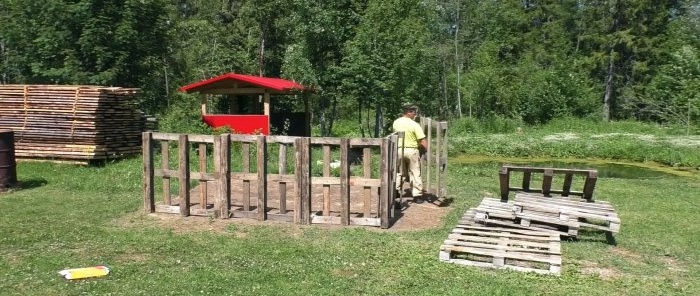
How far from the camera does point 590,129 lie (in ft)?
116

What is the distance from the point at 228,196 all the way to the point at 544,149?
21.0 metres

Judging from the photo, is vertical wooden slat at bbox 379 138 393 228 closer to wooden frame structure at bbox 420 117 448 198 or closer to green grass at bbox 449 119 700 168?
wooden frame structure at bbox 420 117 448 198

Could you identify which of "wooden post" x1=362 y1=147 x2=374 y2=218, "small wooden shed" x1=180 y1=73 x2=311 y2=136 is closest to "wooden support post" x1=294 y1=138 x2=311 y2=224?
"wooden post" x1=362 y1=147 x2=374 y2=218

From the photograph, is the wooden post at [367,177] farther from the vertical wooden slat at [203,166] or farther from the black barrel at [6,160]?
the black barrel at [6,160]

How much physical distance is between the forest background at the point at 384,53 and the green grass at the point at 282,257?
1114cm

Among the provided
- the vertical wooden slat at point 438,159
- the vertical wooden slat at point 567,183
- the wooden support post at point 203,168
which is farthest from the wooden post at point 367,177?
the vertical wooden slat at point 567,183

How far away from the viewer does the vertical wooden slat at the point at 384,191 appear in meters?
9.48

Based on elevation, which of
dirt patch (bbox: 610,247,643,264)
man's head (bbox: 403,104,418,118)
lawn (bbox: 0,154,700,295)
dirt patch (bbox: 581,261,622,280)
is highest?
man's head (bbox: 403,104,418,118)

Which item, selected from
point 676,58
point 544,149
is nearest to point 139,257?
point 544,149

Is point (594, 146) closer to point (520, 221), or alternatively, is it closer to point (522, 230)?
point (520, 221)

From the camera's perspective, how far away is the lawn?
6727 mm

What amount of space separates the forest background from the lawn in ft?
37.1

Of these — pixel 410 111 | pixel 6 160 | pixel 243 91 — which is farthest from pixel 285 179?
pixel 243 91

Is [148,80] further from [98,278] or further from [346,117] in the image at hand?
[98,278]
